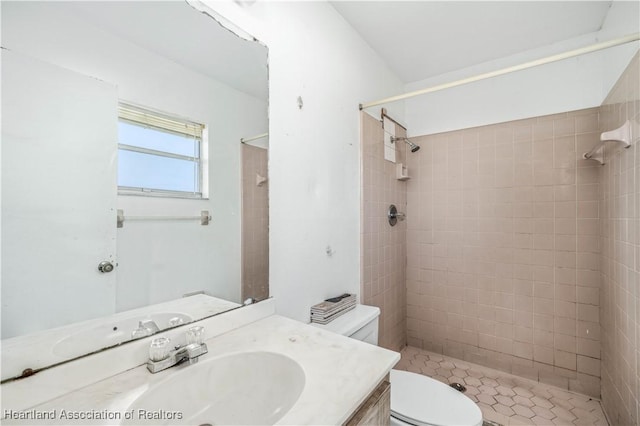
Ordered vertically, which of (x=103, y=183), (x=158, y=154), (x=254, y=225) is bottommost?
(x=254, y=225)

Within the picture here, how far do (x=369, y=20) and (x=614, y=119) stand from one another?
1.45 meters

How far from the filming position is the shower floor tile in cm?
161

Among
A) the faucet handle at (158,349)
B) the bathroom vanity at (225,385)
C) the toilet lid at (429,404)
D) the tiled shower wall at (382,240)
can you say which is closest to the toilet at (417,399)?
the toilet lid at (429,404)

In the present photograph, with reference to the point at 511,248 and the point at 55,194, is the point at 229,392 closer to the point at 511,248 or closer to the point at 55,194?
the point at 55,194

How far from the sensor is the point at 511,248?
205 cm

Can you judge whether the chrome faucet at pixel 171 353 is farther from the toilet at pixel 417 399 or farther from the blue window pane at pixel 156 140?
the toilet at pixel 417 399

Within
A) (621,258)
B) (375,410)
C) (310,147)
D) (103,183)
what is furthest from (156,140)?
(621,258)

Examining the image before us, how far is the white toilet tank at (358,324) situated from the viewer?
132 centimetres

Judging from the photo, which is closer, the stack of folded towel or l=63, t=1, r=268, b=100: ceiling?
l=63, t=1, r=268, b=100: ceiling

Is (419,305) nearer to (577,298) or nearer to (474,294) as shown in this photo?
(474,294)

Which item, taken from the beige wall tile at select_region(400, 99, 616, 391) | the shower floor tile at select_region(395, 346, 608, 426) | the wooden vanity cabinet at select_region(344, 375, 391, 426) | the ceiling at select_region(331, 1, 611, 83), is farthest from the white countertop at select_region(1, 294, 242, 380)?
the shower floor tile at select_region(395, 346, 608, 426)

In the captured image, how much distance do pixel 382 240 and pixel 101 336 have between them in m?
1.67

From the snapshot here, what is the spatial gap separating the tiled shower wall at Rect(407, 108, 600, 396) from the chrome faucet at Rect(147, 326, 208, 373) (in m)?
2.00

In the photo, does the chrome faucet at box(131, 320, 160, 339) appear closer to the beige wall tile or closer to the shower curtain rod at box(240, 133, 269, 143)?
the shower curtain rod at box(240, 133, 269, 143)
